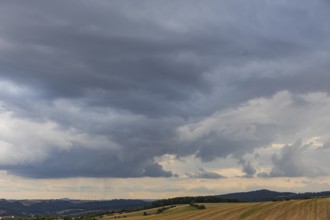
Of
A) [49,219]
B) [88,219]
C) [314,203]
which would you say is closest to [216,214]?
[314,203]

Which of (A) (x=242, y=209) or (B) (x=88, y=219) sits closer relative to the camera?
(A) (x=242, y=209)

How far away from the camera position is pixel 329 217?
365 ft

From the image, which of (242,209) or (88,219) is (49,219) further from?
(242,209)

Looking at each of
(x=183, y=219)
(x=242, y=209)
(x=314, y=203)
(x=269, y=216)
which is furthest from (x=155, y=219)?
(x=314, y=203)

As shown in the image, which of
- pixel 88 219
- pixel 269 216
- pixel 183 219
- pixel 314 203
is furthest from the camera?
pixel 88 219

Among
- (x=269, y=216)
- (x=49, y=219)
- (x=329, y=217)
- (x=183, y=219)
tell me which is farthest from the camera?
(x=49, y=219)

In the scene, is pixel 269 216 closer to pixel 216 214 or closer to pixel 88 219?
pixel 216 214

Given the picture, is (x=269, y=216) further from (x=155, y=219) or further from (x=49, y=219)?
(x=49, y=219)

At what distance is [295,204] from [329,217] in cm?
3083

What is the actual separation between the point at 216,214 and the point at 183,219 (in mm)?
12134

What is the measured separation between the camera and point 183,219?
130m

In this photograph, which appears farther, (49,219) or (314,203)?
(49,219)

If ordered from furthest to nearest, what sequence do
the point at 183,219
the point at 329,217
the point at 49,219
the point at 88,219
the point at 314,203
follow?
the point at 49,219
the point at 88,219
the point at 314,203
the point at 183,219
the point at 329,217

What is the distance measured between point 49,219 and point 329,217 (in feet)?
441
